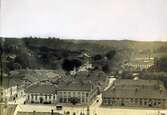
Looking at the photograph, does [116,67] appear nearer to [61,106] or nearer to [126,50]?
[126,50]

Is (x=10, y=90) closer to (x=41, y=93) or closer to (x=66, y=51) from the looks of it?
(x=41, y=93)

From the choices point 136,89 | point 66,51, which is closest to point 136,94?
point 136,89

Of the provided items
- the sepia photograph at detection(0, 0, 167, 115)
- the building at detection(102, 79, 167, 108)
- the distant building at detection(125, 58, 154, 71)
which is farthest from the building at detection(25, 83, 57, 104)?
the distant building at detection(125, 58, 154, 71)

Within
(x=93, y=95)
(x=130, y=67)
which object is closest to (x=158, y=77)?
(x=130, y=67)

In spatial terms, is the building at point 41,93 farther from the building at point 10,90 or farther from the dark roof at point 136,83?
the dark roof at point 136,83

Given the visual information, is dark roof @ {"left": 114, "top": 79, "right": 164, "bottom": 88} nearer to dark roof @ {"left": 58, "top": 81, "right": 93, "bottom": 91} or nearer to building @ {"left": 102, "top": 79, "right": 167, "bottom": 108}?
building @ {"left": 102, "top": 79, "right": 167, "bottom": 108}

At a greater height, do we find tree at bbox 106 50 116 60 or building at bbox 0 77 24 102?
tree at bbox 106 50 116 60

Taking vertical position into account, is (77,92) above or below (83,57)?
below
